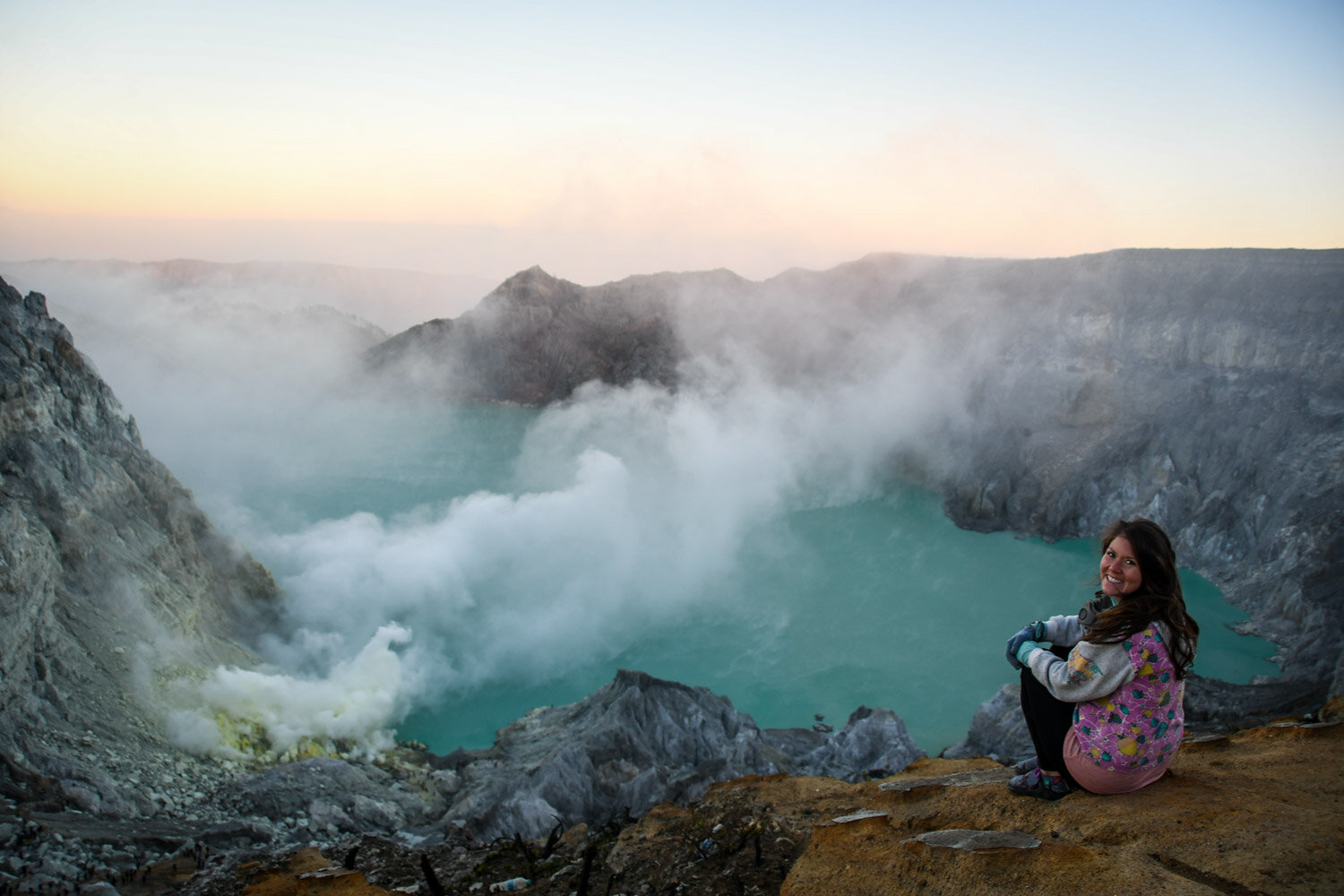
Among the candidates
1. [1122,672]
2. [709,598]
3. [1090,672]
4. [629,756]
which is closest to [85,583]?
[629,756]

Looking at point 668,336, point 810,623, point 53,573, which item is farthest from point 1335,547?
point 668,336

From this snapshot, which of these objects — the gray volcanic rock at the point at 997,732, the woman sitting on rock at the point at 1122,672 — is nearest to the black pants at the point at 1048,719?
the woman sitting on rock at the point at 1122,672

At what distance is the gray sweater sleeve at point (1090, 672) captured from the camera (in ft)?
11.7

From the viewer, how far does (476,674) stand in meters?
19.4

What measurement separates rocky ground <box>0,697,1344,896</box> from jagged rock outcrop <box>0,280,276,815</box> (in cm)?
191

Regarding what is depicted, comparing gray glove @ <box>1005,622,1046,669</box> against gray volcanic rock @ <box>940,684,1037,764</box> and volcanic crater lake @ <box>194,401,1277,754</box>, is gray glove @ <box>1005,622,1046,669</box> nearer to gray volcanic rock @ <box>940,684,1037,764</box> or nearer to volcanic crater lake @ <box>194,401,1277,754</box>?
gray volcanic rock @ <box>940,684,1037,764</box>

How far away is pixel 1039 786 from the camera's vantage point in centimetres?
427

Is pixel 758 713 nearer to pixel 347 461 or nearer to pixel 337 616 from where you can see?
pixel 337 616

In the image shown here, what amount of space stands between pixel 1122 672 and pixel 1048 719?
0.66 metres

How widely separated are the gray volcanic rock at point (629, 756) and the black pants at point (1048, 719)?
726cm

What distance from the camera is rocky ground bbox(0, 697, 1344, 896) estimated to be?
348 cm

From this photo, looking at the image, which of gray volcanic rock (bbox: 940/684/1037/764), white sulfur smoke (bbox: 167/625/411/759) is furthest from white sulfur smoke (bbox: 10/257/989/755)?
gray volcanic rock (bbox: 940/684/1037/764)

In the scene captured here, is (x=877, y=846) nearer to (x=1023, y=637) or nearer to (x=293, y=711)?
(x=1023, y=637)

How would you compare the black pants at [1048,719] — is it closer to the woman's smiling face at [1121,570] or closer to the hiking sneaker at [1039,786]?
the hiking sneaker at [1039,786]
